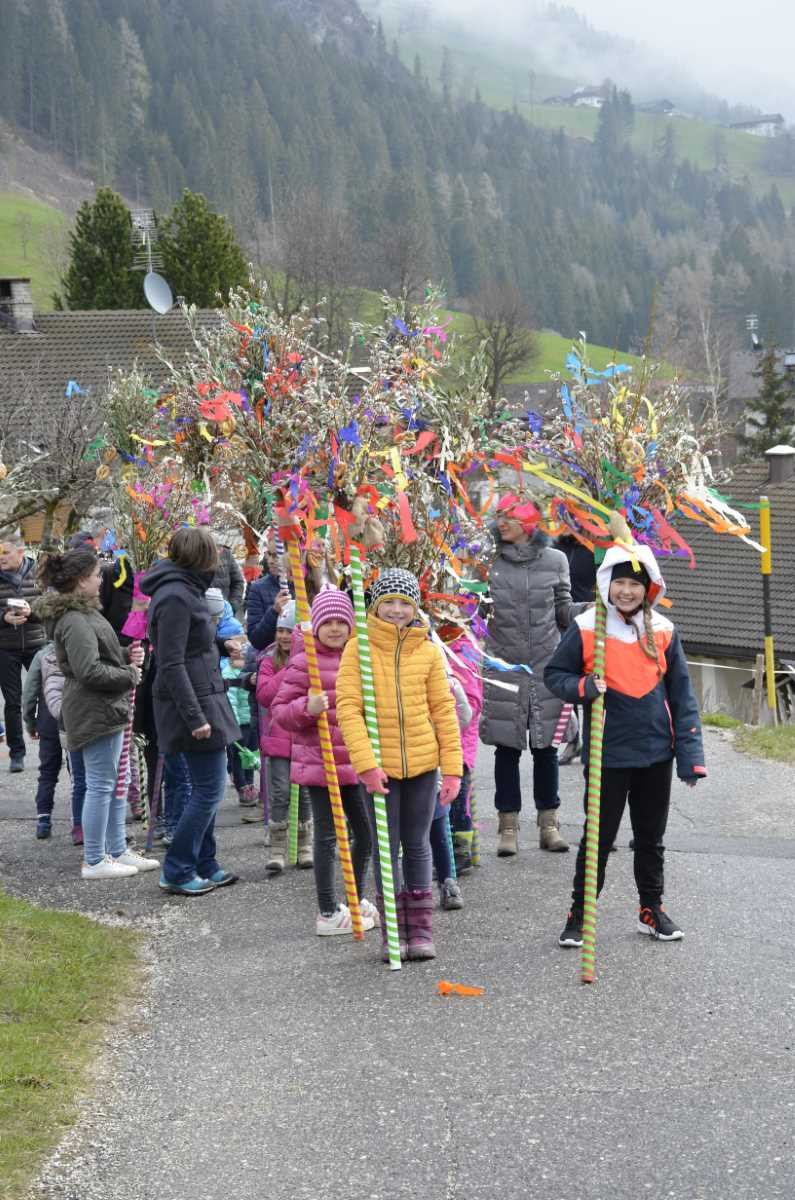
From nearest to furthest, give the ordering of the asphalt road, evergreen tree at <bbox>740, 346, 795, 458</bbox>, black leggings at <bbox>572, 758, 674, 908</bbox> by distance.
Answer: the asphalt road
black leggings at <bbox>572, 758, 674, 908</bbox>
evergreen tree at <bbox>740, 346, 795, 458</bbox>

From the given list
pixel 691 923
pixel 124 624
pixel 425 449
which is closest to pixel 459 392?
pixel 425 449

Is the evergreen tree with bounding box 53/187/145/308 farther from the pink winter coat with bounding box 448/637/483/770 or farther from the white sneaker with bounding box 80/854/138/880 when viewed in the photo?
the pink winter coat with bounding box 448/637/483/770

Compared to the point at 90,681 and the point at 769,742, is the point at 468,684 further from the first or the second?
the point at 769,742

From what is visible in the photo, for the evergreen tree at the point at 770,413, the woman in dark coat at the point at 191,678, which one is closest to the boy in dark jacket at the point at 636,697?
the woman in dark coat at the point at 191,678

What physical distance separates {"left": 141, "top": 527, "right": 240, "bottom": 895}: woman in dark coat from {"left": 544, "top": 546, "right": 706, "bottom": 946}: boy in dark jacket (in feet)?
6.04

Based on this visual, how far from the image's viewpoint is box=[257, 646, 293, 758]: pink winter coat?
7.91 meters

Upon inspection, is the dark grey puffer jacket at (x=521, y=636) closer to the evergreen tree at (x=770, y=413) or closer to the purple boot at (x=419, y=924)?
the purple boot at (x=419, y=924)

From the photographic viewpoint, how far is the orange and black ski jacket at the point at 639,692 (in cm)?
611

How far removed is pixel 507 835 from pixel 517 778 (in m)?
0.34

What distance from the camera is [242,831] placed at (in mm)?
8906

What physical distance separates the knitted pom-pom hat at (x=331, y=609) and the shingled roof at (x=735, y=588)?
21886mm

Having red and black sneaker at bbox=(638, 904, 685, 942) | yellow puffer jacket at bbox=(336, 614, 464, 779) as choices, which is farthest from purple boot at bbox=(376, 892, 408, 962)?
red and black sneaker at bbox=(638, 904, 685, 942)

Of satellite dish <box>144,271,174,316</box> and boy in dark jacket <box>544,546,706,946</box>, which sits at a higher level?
satellite dish <box>144,271,174,316</box>

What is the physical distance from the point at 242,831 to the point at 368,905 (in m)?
2.25
